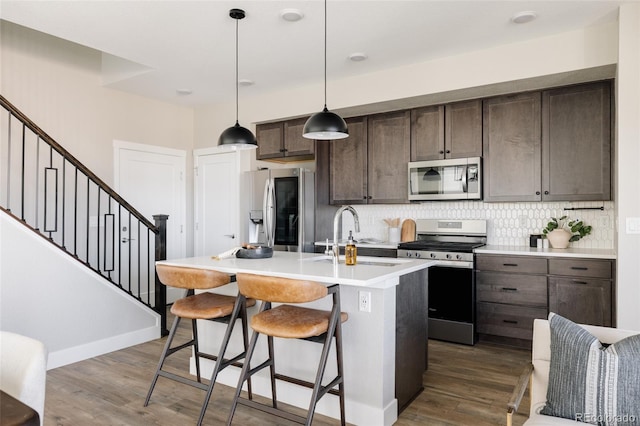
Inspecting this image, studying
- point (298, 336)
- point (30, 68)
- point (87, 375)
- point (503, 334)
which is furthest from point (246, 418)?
point (30, 68)

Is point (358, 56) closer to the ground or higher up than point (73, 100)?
higher up

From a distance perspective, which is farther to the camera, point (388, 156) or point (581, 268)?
point (388, 156)

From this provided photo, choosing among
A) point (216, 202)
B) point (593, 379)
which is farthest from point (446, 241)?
point (216, 202)

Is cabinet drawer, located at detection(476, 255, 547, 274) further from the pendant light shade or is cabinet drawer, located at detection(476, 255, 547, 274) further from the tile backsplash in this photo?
the pendant light shade

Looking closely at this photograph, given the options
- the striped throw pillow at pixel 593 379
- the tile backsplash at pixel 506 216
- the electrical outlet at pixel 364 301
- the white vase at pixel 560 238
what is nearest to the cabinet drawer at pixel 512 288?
the white vase at pixel 560 238

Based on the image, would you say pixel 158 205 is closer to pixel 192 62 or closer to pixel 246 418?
pixel 192 62

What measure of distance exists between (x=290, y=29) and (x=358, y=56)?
0.83 metres

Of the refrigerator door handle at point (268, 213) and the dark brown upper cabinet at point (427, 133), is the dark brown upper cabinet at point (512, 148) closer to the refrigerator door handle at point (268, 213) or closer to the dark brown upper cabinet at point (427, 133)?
the dark brown upper cabinet at point (427, 133)

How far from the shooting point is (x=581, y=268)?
3.52 metres

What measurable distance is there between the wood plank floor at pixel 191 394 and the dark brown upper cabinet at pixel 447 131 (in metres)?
1.96

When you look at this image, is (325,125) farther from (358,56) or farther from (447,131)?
(447,131)

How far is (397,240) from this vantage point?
4.93 metres

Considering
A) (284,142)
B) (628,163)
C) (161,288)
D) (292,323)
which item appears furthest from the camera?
(284,142)

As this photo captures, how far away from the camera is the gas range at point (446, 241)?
404cm
